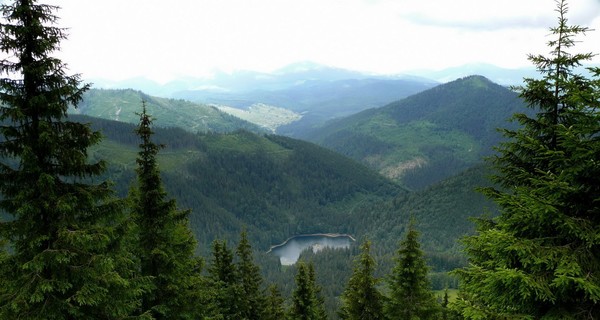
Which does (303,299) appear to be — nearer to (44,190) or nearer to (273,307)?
(273,307)

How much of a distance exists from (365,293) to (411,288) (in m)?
4.10

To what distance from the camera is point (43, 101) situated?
45.0 ft

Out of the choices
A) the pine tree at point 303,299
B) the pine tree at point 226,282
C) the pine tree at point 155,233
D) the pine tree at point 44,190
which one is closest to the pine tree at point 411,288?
the pine tree at point 303,299

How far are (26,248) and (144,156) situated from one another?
8.53m

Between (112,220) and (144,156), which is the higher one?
(144,156)

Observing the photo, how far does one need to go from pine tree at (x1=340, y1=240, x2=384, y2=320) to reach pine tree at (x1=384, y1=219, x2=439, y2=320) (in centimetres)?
182

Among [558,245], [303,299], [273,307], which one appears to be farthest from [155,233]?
[273,307]

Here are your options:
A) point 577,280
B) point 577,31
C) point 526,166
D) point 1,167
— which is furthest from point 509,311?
point 1,167

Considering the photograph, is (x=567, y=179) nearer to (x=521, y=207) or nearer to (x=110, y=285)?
(x=521, y=207)

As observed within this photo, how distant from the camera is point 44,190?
13.9 metres

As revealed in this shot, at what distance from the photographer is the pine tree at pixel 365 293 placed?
31.3 m

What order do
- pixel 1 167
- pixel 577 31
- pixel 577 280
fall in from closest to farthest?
pixel 577 280 → pixel 1 167 → pixel 577 31

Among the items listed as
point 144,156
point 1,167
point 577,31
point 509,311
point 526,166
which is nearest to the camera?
point 509,311

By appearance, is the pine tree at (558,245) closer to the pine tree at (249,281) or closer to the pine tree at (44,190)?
the pine tree at (44,190)
